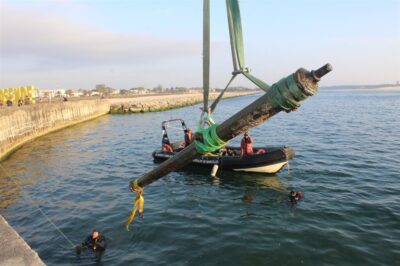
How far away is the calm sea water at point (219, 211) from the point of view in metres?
10.4

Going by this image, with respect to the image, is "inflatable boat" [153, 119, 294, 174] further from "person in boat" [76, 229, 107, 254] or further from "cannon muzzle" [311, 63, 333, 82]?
"cannon muzzle" [311, 63, 333, 82]

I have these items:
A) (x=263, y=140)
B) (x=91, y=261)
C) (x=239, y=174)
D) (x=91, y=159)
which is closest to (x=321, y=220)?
(x=239, y=174)

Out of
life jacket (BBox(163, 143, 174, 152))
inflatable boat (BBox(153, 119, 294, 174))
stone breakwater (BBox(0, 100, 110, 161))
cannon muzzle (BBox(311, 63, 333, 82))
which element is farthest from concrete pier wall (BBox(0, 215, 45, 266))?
stone breakwater (BBox(0, 100, 110, 161))

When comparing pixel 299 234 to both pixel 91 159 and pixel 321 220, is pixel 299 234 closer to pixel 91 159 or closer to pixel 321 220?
pixel 321 220

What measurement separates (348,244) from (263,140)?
892 inches

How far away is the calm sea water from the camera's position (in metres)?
10.4

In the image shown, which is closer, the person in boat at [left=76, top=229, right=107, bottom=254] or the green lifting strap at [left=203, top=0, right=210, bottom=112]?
the green lifting strap at [left=203, top=0, right=210, bottom=112]

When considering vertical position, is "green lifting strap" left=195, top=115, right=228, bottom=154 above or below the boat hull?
above

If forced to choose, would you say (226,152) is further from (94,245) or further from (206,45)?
(206,45)

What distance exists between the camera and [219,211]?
45.6 feet

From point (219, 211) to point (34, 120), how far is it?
28.0m

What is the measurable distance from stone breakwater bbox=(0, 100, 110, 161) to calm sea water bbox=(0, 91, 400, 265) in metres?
3.11

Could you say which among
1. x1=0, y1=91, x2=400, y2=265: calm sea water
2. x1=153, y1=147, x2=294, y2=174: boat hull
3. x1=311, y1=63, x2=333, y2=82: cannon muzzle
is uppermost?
x1=311, y1=63, x2=333, y2=82: cannon muzzle

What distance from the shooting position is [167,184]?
714 inches
